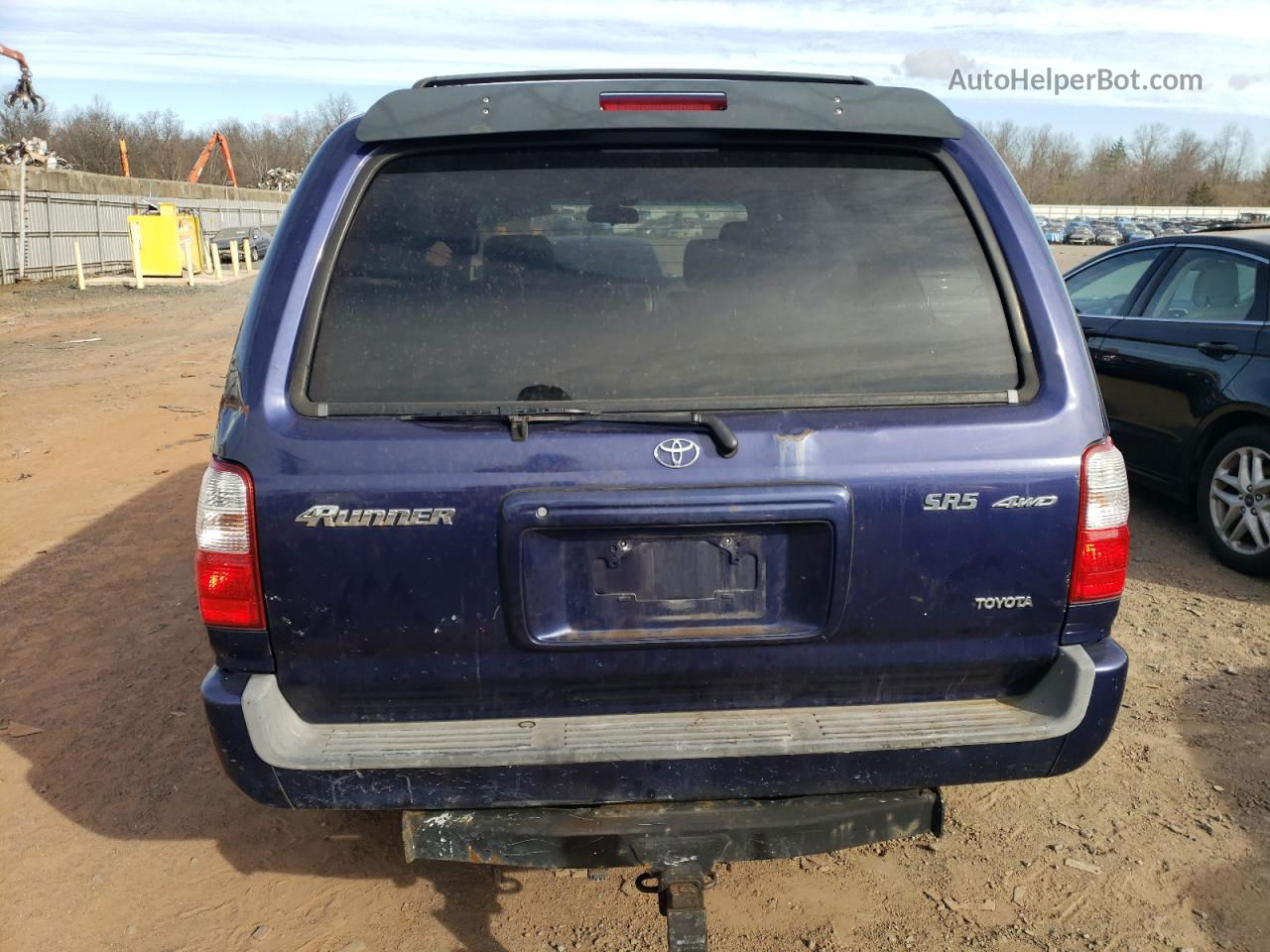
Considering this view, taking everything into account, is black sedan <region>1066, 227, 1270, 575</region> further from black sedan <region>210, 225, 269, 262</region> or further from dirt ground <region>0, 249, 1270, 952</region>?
black sedan <region>210, 225, 269, 262</region>

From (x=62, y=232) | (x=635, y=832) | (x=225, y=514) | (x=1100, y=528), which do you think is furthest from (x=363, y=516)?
(x=62, y=232)

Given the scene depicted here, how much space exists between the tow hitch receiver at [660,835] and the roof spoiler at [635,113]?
156 cm

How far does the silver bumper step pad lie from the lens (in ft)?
7.57

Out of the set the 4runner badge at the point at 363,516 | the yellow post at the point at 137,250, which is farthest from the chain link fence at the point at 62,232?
the 4runner badge at the point at 363,516

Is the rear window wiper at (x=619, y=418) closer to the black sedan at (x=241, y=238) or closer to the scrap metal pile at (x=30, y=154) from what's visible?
the black sedan at (x=241, y=238)

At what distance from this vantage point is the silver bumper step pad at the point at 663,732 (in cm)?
231

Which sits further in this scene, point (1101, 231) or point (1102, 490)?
point (1101, 231)

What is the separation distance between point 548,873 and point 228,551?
4.89 ft

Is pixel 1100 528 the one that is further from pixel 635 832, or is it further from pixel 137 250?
pixel 137 250

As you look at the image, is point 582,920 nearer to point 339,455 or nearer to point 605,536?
point 605,536

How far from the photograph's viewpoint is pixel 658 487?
2.25 metres

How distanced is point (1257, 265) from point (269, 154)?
98.3m

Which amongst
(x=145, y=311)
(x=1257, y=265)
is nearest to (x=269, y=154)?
(x=145, y=311)

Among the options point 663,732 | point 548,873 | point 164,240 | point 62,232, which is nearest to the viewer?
point 663,732
